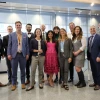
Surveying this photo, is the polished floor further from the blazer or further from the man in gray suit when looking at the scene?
the blazer

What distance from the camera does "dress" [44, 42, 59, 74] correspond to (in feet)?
11.8

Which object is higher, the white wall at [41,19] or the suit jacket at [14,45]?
the white wall at [41,19]

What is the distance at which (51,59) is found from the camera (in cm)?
361

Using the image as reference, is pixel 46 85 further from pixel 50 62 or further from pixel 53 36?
pixel 53 36

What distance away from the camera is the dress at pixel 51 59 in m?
3.60

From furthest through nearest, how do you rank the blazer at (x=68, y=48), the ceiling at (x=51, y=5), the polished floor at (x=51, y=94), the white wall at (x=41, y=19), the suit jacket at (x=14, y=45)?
the white wall at (x=41, y=19)
the ceiling at (x=51, y=5)
the blazer at (x=68, y=48)
the suit jacket at (x=14, y=45)
the polished floor at (x=51, y=94)

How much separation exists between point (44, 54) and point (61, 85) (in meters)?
0.93

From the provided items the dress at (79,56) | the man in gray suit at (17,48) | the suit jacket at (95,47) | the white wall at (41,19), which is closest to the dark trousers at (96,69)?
the suit jacket at (95,47)

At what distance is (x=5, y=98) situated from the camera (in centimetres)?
303

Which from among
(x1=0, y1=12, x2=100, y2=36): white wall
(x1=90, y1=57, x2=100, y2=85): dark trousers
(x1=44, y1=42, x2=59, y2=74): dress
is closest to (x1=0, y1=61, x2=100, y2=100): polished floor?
(x1=90, y1=57, x2=100, y2=85): dark trousers

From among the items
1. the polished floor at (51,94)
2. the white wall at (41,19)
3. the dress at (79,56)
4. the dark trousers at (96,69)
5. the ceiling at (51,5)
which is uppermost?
the ceiling at (51,5)

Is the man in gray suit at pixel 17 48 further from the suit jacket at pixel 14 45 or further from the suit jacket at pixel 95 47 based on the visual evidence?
the suit jacket at pixel 95 47

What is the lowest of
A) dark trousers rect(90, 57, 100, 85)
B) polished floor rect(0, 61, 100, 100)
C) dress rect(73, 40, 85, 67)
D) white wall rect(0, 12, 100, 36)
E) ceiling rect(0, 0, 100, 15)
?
polished floor rect(0, 61, 100, 100)

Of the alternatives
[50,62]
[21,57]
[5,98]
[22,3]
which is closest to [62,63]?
[50,62]
